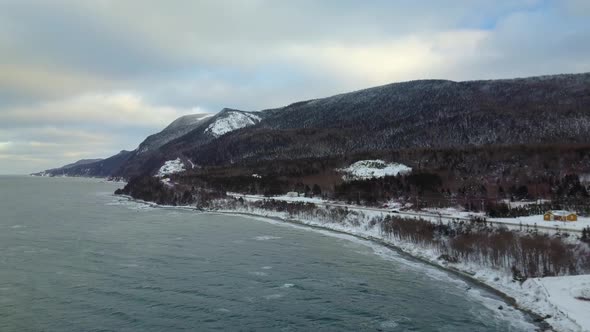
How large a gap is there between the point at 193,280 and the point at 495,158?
97.5m

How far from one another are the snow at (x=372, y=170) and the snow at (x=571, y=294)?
87733 mm

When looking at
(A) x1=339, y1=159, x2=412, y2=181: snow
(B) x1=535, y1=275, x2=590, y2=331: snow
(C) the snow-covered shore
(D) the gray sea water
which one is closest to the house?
(C) the snow-covered shore

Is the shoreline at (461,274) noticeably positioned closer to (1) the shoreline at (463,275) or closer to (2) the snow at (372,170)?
(1) the shoreline at (463,275)

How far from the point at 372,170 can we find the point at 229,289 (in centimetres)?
9666

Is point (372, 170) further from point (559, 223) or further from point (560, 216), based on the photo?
point (559, 223)

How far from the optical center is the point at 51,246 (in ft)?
149

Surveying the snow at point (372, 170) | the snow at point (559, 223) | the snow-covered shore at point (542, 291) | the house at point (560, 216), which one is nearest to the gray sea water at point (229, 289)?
the snow-covered shore at point (542, 291)

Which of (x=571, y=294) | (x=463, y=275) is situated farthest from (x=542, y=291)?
(x=463, y=275)

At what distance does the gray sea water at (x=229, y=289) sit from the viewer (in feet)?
76.7

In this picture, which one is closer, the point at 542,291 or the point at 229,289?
the point at 542,291

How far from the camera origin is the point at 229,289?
97.1 feet

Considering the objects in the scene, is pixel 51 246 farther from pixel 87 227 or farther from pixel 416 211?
pixel 416 211

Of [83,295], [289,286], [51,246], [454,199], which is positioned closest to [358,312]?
[289,286]

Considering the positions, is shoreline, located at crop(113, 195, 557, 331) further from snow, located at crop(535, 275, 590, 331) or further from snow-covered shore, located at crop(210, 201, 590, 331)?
snow, located at crop(535, 275, 590, 331)
